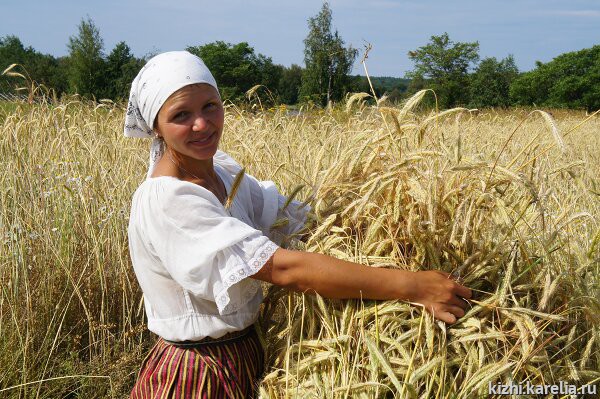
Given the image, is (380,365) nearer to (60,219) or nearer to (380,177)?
(380,177)

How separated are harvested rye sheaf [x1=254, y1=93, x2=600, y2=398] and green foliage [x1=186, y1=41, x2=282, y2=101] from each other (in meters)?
48.9

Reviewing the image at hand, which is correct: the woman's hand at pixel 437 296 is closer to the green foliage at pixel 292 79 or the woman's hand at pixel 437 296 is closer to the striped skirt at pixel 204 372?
the striped skirt at pixel 204 372

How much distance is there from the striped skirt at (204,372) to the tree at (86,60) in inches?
1713

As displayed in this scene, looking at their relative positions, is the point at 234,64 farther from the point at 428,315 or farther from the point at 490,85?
the point at 428,315

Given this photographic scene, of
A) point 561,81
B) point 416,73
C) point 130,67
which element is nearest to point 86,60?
point 130,67

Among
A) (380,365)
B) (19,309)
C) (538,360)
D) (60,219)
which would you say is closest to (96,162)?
(60,219)

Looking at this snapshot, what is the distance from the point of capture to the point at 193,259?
1502 mm

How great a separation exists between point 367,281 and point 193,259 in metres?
0.46

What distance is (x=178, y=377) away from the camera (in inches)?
66.6

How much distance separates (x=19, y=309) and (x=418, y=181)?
1804mm

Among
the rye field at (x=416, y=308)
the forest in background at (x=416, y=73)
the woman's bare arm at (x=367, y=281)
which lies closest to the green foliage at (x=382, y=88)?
the rye field at (x=416, y=308)

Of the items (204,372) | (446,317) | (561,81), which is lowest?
(204,372)

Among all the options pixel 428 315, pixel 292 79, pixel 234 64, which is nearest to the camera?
pixel 428 315

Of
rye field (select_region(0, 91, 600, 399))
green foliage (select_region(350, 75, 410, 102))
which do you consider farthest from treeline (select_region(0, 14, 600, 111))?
rye field (select_region(0, 91, 600, 399))
